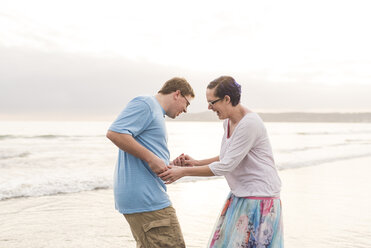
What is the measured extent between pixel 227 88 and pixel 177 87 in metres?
0.47

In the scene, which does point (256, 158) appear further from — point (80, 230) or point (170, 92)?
point (80, 230)

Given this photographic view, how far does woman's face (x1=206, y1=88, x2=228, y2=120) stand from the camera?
8.32 feet

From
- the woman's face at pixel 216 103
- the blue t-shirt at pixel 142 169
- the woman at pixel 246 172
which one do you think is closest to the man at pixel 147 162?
the blue t-shirt at pixel 142 169

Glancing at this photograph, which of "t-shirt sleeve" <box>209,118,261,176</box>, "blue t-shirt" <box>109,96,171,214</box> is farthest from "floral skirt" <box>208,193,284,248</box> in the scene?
"blue t-shirt" <box>109,96,171,214</box>

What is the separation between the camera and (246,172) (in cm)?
257

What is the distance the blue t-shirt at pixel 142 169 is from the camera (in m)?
2.60

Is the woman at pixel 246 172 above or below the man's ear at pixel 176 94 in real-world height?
below

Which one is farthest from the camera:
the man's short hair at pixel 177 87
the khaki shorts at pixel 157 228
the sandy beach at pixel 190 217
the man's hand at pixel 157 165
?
the sandy beach at pixel 190 217

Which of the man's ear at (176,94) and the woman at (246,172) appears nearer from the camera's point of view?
the woman at (246,172)

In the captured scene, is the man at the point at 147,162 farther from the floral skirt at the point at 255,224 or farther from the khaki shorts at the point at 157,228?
the floral skirt at the point at 255,224

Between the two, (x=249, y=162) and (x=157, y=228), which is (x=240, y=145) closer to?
(x=249, y=162)

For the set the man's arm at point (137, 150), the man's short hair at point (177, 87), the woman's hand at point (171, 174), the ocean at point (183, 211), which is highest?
the man's short hair at point (177, 87)

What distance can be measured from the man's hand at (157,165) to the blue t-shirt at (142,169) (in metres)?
0.09

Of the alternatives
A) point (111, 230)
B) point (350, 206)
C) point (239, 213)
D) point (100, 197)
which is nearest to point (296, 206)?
point (350, 206)
